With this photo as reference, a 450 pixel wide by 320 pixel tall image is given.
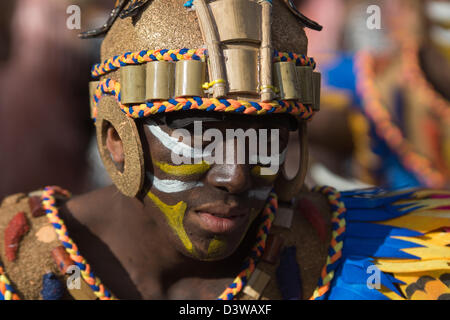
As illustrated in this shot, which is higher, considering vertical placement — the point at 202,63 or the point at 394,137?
the point at 202,63

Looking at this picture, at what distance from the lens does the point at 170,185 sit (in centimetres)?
223

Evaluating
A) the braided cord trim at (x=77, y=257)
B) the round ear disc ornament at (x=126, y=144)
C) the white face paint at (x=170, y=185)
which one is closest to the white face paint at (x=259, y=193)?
the white face paint at (x=170, y=185)

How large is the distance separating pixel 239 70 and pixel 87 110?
3.51m

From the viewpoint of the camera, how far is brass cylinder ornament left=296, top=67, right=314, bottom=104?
226cm

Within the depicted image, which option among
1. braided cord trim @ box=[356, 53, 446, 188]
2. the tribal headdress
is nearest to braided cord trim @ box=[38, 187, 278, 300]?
the tribal headdress

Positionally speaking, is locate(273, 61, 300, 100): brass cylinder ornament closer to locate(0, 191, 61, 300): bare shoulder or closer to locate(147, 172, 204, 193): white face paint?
locate(147, 172, 204, 193): white face paint

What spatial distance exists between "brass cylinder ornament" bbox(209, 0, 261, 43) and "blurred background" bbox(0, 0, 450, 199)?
2.87 meters

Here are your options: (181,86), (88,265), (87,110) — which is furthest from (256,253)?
(87,110)

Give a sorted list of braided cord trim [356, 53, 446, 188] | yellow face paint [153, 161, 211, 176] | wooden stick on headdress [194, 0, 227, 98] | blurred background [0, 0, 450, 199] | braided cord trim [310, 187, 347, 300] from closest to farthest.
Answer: wooden stick on headdress [194, 0, 227, 98], yellow face paint [153, 161, 211, 176], braided cord trim [310, 187, 347, 300], blurred background [0, 0, 450, 199], braided cord trim [356, 53, 446, 188]

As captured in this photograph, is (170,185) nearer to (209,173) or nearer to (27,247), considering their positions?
(209,173)

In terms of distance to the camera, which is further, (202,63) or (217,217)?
(217,217)

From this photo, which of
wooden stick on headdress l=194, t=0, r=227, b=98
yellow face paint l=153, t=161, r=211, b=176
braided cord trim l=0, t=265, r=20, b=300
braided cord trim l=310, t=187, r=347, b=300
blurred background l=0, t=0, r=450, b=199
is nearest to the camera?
wooden stick on headdress l=194, t=0, r=227, b=98

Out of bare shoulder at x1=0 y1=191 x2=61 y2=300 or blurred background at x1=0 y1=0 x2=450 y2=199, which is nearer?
bare shoulder at x1=0 y1=191 x2=61 y2=300

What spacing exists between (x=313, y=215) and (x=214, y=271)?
0.48 m
